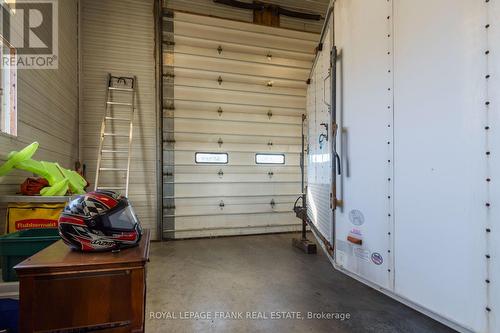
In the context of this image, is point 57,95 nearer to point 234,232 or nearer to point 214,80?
point 214,80

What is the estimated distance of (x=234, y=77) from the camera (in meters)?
5.16

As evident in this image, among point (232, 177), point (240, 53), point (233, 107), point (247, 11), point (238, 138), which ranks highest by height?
point (247, 11)

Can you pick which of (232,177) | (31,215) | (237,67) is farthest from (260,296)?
(237,67)

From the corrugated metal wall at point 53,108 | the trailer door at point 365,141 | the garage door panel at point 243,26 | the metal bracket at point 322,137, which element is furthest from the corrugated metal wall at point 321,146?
the corrugated metal wall at point 53,108

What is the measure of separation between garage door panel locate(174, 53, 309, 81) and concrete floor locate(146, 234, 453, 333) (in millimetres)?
3275

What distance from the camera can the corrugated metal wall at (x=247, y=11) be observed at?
4.99m

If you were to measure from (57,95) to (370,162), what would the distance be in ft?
12.8

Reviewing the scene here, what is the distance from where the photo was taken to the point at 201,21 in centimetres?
489

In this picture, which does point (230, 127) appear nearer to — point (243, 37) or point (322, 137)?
point (243, 37)

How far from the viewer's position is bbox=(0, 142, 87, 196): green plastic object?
1961 millimetres

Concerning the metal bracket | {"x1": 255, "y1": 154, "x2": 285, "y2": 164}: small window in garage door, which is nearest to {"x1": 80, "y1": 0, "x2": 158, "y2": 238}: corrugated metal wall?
{"x1": 255, "y1": 154, "x2": 285, "y2": 164}: small window in garage door

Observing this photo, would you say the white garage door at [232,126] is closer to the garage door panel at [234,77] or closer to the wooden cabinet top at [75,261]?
the garage door panel at [234,77]

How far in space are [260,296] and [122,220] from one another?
1.81 m

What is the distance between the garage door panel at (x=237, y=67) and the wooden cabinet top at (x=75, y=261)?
14.1 feet
